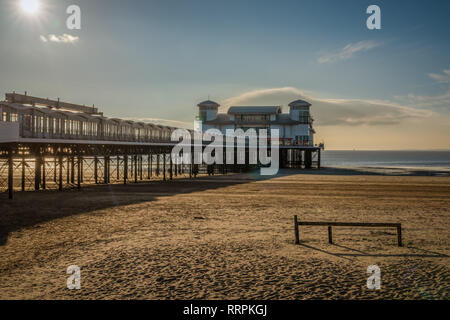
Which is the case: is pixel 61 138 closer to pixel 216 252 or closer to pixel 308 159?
pixel 216 252

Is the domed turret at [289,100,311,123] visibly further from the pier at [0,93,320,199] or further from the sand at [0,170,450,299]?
the sand at [0,170,450,299]

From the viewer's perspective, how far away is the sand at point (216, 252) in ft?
26.0

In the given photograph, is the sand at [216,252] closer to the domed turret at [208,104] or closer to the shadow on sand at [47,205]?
the shadow on sand at [47,205]

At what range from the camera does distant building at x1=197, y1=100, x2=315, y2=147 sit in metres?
64.8

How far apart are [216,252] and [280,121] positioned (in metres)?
56.9

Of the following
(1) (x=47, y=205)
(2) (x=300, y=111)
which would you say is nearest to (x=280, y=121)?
(2) (x=300, y=111)

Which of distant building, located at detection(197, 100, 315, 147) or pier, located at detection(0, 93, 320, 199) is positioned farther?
distant building, located at detection(197, 100, 315, 147)

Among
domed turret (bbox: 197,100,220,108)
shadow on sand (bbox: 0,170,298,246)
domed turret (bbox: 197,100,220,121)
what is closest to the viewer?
shadow on sand (bbox: 0,170,298,246)

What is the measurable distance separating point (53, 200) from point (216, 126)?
168 ft

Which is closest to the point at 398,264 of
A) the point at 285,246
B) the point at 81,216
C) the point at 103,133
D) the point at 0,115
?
the point at 285,246

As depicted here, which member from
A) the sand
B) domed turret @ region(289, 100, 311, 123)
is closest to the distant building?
domed turret @ region(289, 100, 311, 123)

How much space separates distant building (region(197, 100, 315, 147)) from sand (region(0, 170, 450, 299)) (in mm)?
46049

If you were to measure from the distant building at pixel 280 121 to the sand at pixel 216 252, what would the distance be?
4605 cm
